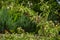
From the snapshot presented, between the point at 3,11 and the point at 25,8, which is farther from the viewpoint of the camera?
the point at 25,8

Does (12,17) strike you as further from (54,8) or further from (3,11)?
(54,8)

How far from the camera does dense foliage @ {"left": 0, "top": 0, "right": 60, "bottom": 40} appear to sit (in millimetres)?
6258

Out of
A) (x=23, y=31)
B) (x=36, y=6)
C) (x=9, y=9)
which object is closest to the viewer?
(x=23, y=31)

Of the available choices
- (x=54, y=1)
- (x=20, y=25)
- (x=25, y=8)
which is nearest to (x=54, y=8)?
(x=54, y=1)

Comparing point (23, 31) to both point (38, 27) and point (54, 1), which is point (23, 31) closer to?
point (38, 27)

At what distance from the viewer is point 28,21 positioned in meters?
6.95

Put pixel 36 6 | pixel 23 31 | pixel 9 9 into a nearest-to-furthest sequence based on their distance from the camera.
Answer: pixel 23 31 → pixel 9 9 → pixel 36 6

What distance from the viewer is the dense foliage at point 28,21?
20.5ft

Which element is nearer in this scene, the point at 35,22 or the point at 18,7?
the point at 35,22

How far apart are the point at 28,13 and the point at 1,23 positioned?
0.93 m

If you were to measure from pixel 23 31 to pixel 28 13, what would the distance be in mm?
851

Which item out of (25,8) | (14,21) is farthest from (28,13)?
(14,21)

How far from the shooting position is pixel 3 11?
699 centimetres

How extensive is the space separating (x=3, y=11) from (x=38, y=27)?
107cm
